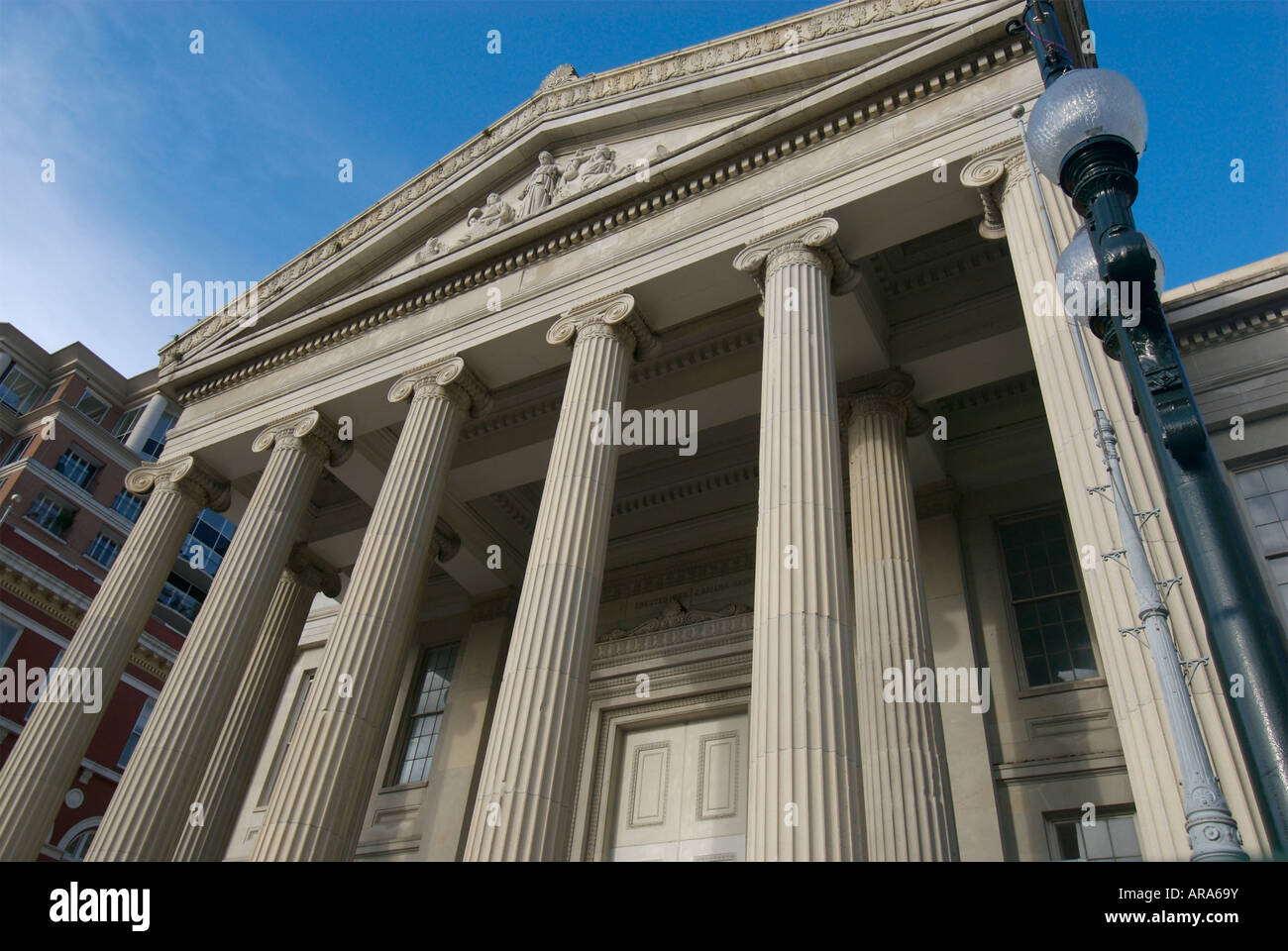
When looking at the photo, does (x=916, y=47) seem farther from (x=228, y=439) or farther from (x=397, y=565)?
(x=228, y=439)

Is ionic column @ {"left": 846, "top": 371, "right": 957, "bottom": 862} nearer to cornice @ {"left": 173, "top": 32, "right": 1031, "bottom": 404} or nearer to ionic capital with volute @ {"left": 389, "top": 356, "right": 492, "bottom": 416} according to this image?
cornice @ {"left": 173, "top": 32, "right": 1031, "bottom": 404}

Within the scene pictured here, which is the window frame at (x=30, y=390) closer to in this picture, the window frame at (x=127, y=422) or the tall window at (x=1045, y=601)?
the window frame at (x=127, y=422)

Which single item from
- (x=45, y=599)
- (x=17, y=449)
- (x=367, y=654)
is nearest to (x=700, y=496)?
(x=367, y=654)

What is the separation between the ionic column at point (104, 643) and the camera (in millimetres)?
15688

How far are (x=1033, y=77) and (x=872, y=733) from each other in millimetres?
9295

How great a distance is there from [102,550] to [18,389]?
32.8ft

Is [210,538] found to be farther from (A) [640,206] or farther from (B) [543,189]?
(A) [640,206]

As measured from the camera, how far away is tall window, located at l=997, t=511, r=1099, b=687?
49.8 ft

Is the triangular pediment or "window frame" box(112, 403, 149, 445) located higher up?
"window frame" box(112, 403, 149, 445)

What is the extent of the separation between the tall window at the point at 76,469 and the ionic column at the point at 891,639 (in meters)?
35.2

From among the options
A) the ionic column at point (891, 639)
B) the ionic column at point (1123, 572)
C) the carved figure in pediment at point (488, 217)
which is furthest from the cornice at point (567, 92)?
the ionic column at point (891, 639)

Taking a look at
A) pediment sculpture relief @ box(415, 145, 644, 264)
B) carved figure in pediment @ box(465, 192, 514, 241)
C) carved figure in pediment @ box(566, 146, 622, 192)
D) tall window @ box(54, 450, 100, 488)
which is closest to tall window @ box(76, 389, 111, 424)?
tall window @ box(54, 450, 100, 488)

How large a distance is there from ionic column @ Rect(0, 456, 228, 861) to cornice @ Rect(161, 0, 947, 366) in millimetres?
3921
